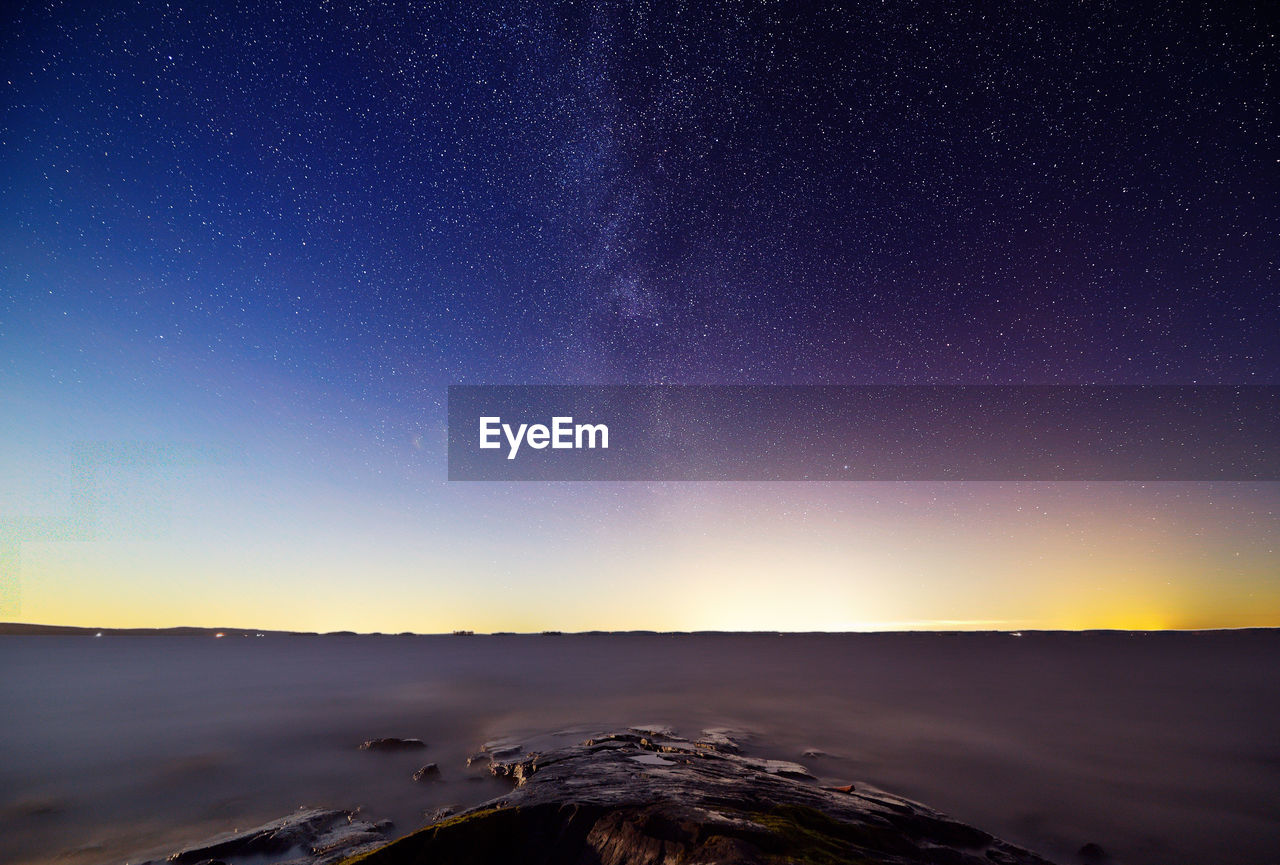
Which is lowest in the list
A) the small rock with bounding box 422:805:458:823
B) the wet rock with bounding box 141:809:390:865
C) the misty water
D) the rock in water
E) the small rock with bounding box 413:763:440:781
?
the misty water

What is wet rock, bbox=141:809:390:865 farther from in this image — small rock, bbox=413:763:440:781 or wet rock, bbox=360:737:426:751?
wet rock, bbox=360:737:426:751

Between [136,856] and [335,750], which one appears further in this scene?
[335,750]

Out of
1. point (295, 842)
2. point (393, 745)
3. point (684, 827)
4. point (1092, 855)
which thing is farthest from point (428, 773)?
point (1092, 855)

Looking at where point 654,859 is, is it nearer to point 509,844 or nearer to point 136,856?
point 509,844

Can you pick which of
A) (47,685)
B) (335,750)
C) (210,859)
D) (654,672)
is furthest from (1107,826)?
(47,685)

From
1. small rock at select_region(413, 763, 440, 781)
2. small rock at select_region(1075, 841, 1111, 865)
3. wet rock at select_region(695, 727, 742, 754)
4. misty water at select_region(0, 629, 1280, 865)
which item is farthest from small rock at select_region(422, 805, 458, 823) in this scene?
small rock at select_region(1075, 841, 1111, 865)

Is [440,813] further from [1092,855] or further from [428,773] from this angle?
[1092,855]
